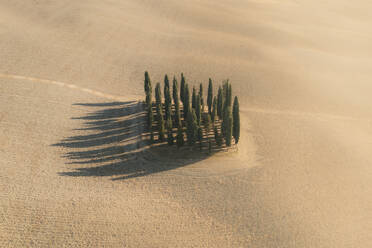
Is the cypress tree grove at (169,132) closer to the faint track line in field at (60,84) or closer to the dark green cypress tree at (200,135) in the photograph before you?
the dark green cypress tree at (200,135)

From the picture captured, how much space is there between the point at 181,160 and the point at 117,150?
6407mm

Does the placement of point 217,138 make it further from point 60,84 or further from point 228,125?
point 60,84

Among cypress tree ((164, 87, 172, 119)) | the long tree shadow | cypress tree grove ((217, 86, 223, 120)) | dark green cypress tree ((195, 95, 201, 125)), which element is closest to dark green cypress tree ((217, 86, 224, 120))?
cypress tree grove ((217, 86, 223, 120))

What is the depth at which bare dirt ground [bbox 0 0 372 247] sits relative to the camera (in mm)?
26516

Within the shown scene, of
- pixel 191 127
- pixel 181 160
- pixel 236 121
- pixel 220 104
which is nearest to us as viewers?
pixel 181 160

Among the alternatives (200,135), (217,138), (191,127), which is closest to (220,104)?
(217,138)

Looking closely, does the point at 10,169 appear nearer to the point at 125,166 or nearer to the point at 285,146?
the point at 125,166

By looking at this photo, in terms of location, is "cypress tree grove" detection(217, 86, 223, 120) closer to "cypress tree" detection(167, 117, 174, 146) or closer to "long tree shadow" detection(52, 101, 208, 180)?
"cypress tree" detection(167, 117, 174, 146)

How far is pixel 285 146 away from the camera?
35469 mm

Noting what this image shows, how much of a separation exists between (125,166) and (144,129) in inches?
239

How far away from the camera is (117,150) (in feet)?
110

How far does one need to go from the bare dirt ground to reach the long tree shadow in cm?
18

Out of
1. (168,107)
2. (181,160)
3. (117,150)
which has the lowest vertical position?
(181,160)

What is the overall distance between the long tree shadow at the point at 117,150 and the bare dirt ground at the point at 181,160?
176mm
